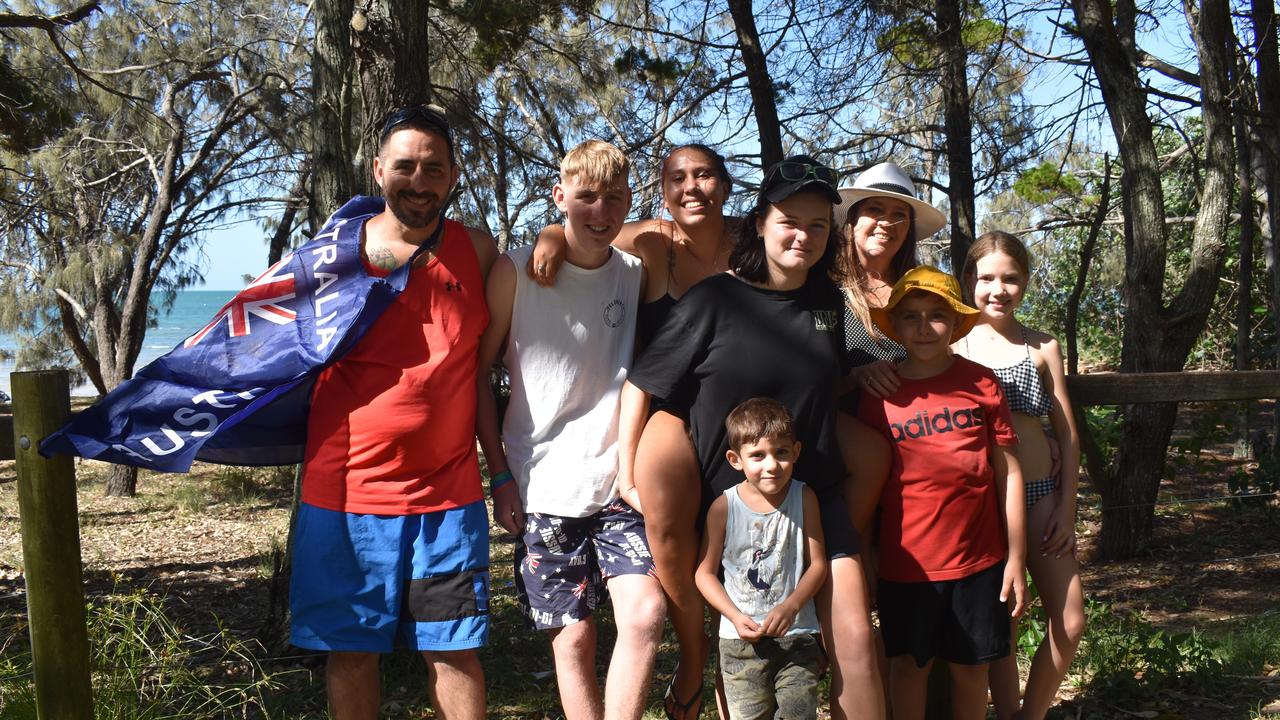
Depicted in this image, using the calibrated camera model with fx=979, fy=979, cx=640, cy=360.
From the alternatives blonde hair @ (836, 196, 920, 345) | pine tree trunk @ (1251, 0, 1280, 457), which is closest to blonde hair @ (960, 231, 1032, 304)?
blonde hair @ (836, 196, 920, 345)

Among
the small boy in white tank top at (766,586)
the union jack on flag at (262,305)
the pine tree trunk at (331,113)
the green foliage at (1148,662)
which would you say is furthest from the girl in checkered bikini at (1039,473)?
the pine tree trunk at (331,113)

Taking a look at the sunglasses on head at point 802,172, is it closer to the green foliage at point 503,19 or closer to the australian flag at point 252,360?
the australian flag at point 252,360

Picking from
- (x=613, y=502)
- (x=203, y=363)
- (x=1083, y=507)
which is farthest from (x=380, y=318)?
(x=1083, y=507)

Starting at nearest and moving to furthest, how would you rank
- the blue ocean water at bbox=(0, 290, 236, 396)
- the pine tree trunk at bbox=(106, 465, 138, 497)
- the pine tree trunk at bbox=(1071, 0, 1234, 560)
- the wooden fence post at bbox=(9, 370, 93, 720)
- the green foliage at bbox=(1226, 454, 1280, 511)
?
1. the wooden fence post at bbox=(9, 370, 93, 720)
2. the pine tree trunk at bbox=(1071, 0, 1234, 560)
3. the green foliage at bbox=(1226, 454, 1280, 511)
4. the pine tree trunk at bbox=(106, 465, 138, 497)
5. the blue ocean water at bbox=(0, 290, 236, 396)

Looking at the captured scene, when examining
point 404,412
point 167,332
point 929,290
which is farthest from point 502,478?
point 167,332

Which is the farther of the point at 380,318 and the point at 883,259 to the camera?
the point at 883,259

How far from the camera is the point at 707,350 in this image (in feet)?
8.75

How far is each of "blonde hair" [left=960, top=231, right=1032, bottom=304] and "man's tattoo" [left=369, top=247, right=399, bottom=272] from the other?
172 cm

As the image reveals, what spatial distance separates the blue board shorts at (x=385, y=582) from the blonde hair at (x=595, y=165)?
0.99 meters

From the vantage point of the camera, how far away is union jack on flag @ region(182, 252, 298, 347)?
2.73 meters

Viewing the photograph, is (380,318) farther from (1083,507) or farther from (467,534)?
(1083,507)

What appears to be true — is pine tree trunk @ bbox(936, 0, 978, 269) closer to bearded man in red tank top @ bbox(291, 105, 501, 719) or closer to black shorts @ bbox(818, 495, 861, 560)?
black shorts @ bbox(818, 495, 861, 560)

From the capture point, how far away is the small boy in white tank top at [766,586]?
8.52 feet

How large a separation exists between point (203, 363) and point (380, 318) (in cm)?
51
